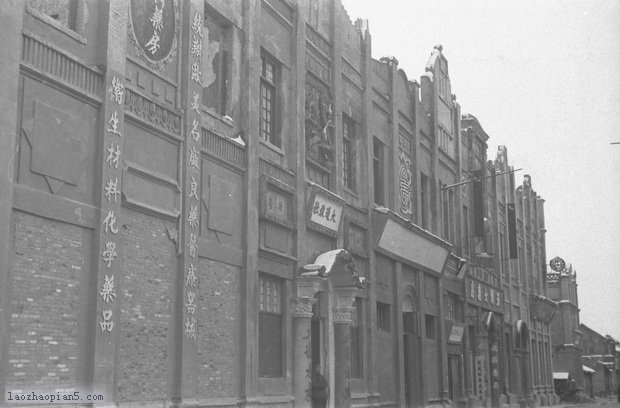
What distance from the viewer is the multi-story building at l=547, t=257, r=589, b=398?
65000 millimetres

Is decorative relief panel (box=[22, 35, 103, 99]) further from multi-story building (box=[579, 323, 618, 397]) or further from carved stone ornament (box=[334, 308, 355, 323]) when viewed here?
multi-story building (box=[579, 323, 618, 397])

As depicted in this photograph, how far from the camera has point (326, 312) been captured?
20.5 meters

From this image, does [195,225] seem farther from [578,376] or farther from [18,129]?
[578,376]

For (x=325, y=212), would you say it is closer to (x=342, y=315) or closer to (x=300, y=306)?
(x=342, y=315)

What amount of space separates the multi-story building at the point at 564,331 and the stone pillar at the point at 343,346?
148ft

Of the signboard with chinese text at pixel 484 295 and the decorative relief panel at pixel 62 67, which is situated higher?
the decorative relief panel at pixel 62 67

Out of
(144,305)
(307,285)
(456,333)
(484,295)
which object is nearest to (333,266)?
(307,285)

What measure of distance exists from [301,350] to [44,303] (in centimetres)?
823

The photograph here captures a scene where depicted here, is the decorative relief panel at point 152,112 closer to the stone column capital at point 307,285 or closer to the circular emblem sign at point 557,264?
Answer: the stone column capital at point 307,285

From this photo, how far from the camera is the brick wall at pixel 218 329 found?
596 inches

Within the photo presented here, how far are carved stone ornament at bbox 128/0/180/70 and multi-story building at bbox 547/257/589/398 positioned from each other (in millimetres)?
53255

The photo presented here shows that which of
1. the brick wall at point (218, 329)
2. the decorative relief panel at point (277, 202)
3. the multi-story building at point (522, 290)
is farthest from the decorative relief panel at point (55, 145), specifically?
the multi-story building at point (522, 290)

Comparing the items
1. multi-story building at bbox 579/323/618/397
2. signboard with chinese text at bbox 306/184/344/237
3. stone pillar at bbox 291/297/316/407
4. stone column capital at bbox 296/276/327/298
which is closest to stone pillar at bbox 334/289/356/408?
signboard with chinese text at bbox 306/184/344/237

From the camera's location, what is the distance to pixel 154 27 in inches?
571
